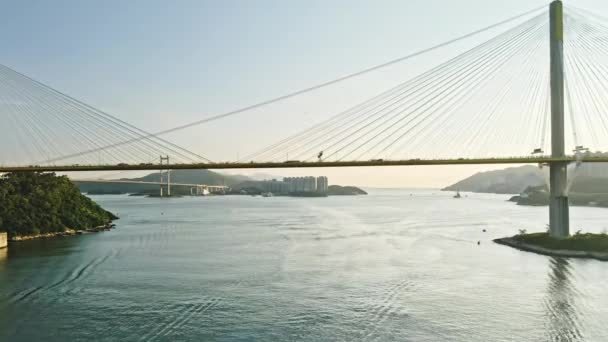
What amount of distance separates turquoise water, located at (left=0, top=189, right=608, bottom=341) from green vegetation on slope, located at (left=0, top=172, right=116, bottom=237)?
6.96 m

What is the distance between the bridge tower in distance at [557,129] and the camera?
102 ft

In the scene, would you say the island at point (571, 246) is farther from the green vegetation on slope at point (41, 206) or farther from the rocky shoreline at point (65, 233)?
the green vegetation on slope at point (41, 206)

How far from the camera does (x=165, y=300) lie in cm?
1931

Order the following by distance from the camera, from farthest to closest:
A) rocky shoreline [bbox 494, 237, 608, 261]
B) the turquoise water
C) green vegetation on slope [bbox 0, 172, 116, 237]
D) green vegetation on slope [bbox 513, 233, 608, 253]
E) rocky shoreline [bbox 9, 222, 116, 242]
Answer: green vegetation on slope [bbox 0, 172, 116, 237] → rocky shoreline [bbox 9, 222, 116, 242] → green vegetation on slope [bbox 513, 233, 608, 253] → rocky shoreline [bbox 494, 237, 608, 261] → the turquoise water

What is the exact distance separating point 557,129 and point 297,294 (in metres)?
22.2

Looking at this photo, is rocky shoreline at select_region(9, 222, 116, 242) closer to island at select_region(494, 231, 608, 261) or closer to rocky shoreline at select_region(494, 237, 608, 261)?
rocky shoreline at select_region(494, 237, 608, 261)

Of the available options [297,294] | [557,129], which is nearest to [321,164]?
[297,294]

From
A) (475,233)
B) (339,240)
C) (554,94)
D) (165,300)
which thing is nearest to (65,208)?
(339,240)

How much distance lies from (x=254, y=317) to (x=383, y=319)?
15.8 feet

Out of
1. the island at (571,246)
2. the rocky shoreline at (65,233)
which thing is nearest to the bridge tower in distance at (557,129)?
the island at (571,246)

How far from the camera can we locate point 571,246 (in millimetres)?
31172

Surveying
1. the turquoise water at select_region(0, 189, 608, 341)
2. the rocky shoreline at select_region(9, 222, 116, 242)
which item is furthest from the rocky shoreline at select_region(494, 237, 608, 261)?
the rocky shoreline at select_region(9, 222, 116, 242)

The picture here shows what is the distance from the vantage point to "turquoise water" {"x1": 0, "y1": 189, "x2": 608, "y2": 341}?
51.6 feet

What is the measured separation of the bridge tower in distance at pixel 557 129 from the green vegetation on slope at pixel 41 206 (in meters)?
44.6
